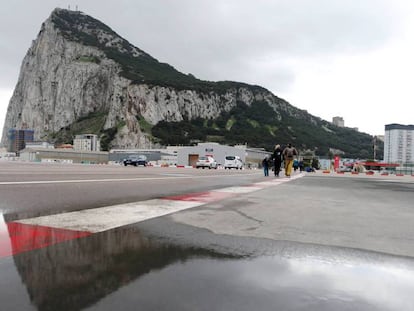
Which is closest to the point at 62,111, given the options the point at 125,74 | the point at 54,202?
the point at 125,74

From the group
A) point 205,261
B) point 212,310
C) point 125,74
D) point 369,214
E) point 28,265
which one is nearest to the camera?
point 212,310

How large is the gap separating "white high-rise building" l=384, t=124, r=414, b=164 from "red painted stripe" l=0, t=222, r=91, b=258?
137819 mm

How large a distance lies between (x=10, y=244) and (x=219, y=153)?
283 feet

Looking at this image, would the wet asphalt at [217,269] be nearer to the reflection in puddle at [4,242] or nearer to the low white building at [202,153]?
the reflection in puddle at [4,242]

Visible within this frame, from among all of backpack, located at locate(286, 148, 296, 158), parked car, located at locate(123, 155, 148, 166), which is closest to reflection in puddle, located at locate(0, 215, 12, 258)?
backpack, located at locate(286, 148, 296, 158)

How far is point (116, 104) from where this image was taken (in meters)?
158

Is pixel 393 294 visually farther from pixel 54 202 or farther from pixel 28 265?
pixel 54 202

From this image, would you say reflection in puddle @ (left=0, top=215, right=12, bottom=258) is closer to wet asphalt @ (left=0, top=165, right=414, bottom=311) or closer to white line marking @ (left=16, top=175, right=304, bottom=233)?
wet asphalt @ (left=0, top=165, right=414, bottom=311)

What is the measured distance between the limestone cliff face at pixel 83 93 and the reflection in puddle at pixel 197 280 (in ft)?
507

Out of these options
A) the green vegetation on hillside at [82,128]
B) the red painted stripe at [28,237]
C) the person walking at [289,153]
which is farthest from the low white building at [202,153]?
the green vegetation on hillside at [82,128]

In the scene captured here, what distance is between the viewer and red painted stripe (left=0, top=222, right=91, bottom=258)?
8.77ft

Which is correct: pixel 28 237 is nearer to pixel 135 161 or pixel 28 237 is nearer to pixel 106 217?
pixel 106 217

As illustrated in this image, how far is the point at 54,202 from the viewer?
524cm

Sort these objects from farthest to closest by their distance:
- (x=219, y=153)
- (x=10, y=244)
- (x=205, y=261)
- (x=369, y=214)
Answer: (x=219, y=153) → (x=369, y=214) → (x=10, y=244) → (x=205, y=261)
